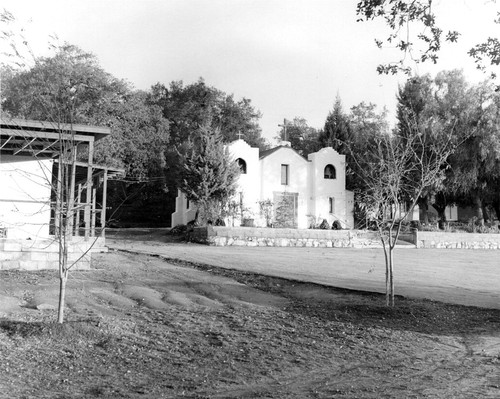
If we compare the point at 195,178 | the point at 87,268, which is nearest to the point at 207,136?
the point at 195,178

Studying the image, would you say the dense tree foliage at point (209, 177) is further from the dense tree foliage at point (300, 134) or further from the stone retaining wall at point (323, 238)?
the dense tree foliage at point (300, 134)

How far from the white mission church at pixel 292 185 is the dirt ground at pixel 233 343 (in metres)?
22.4

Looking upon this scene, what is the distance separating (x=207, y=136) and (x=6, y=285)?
1992 cm

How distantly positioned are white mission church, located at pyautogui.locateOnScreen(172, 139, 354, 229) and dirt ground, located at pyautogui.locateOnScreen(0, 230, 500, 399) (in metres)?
22.4

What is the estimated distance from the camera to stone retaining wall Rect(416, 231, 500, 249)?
30688mm

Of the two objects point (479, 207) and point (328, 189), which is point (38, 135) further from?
point (479, 207)

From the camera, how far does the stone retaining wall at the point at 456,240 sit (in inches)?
1208

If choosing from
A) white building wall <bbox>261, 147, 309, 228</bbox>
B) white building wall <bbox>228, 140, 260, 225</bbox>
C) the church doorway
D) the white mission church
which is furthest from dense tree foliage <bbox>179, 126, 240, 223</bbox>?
white building wall <bbox>261, 147, 309, 228</bbox>

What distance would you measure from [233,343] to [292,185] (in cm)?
2825

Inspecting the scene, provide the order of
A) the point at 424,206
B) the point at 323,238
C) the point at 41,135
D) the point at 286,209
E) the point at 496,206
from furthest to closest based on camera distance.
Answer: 1. the point at 496,206
2. the point at 424,206
3. the point at 286,209
4. the point at 323,238
5. the point at 41,135

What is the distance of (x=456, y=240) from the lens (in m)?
Result: 31.5

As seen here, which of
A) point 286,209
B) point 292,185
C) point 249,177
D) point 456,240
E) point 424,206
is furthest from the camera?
point 424,206

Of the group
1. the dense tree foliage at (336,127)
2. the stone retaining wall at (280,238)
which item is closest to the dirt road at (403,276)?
the stone retaining wall at (280,238)

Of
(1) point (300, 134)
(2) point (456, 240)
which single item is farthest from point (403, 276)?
(1) point (300, 134)
